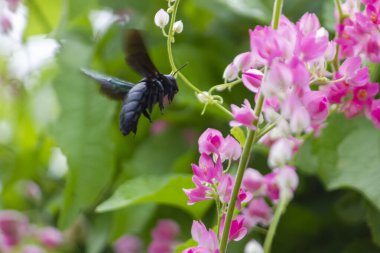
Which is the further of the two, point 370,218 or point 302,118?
point 370,218

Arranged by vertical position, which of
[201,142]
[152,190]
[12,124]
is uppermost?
[201,142]

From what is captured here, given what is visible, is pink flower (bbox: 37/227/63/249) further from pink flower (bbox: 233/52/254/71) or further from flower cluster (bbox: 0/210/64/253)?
pink flower (bbox: 233/52/254/71)

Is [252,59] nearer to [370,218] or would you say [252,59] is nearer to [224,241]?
[224,241]

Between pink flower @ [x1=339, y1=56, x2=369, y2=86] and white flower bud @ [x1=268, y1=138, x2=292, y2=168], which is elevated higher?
pink flower @ [x1=339, y1=56, x2=369, y2=86]

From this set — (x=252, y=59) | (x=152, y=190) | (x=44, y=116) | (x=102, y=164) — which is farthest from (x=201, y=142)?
(x=44, y=116)

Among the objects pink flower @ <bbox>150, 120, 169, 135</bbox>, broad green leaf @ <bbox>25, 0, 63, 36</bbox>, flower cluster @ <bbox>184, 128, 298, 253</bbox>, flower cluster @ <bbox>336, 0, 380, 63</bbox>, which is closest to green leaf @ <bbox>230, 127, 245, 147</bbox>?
flower cluster @ <bbox>184, 128, 298, 253</bbox>
